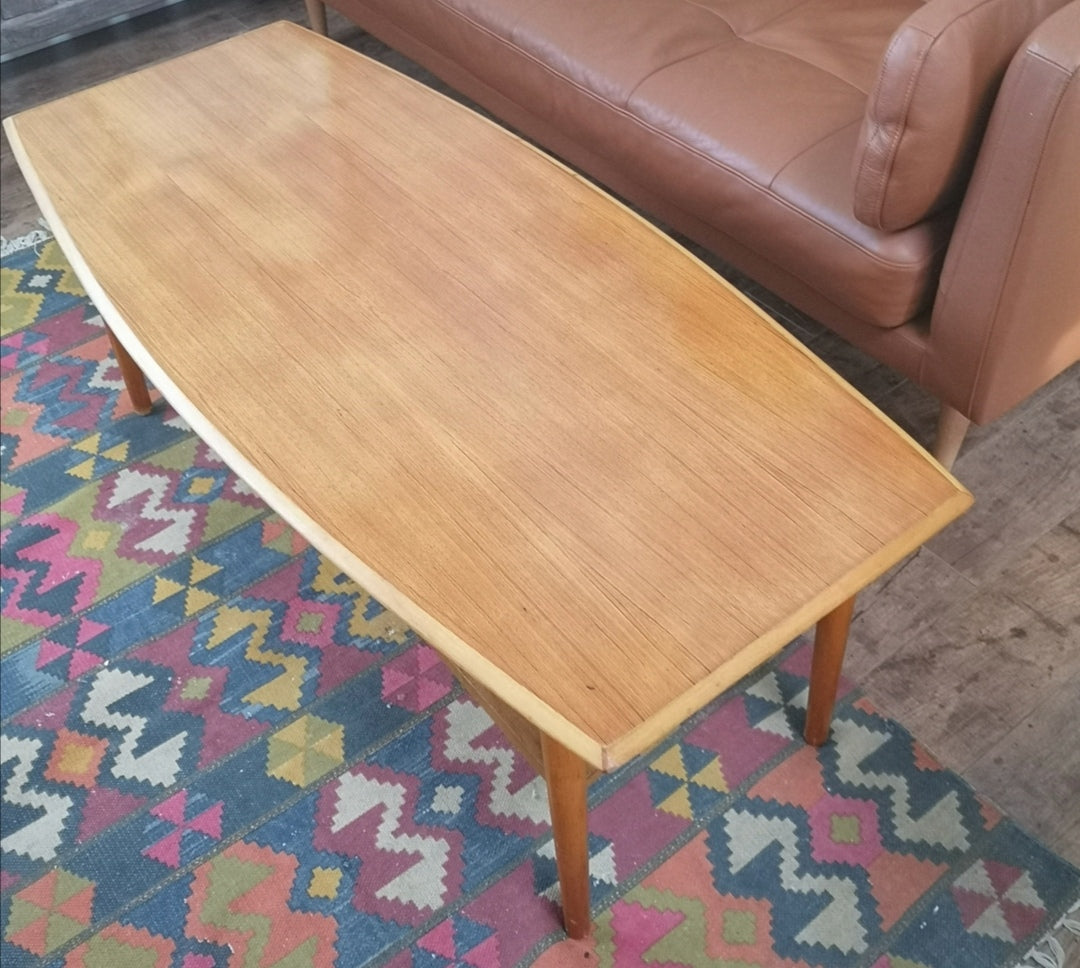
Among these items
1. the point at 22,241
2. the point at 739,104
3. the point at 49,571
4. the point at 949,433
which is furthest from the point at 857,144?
the point at 22,241

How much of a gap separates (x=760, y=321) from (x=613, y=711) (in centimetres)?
52

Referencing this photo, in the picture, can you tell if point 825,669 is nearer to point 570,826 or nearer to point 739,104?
point 570,826

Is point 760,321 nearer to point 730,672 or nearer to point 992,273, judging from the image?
point 992,273

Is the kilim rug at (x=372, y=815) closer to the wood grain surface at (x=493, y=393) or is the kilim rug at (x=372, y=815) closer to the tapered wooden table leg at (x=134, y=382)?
the tapered wooden table leg at (x=134, y=382)

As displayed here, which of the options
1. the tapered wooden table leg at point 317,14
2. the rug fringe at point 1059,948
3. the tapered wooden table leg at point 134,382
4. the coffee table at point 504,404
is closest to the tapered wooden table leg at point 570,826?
the coffee table at point 504,404

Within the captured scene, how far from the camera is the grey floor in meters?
1.28

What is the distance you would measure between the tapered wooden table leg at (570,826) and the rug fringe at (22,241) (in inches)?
64.7

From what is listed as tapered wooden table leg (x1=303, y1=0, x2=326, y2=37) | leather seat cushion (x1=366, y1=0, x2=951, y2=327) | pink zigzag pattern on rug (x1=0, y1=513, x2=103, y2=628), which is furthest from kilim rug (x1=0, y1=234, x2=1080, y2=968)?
tapered wooden table leg (x1=303, y1=0, x2=326, y2=37)

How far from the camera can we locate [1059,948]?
1.13 meters

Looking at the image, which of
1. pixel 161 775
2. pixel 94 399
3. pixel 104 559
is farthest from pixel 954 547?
pixel 94 399

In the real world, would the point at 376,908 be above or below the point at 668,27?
below

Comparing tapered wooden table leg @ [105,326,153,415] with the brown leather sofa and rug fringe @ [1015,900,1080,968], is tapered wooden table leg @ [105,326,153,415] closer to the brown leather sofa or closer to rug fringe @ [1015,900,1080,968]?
the brown leather sofa

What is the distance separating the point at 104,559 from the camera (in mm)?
1558

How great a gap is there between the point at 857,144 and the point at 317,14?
1.61 metres
